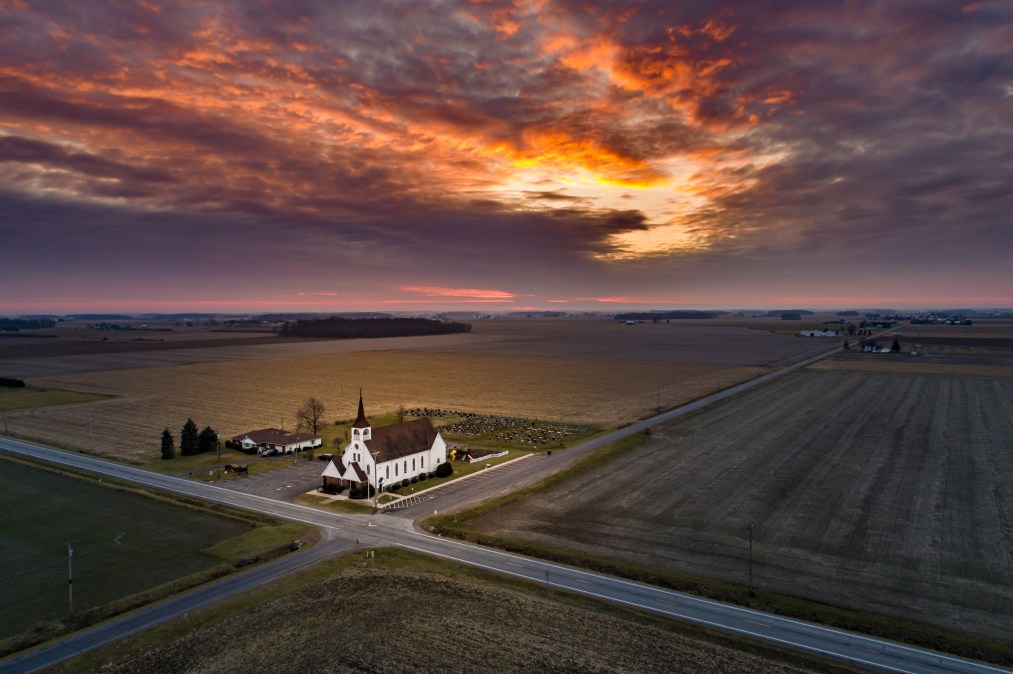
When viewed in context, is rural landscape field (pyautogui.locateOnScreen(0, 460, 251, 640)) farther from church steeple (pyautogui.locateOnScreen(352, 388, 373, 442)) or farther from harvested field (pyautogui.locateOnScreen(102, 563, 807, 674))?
church steeple (pyautogui.locateOnScreen(352, 388, 373, 442))

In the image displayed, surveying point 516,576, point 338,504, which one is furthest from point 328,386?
point 516,576

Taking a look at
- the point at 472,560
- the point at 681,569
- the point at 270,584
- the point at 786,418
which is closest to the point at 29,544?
the point at 270,584

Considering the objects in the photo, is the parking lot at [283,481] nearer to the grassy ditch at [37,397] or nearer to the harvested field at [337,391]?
the harvested field at [337,391]

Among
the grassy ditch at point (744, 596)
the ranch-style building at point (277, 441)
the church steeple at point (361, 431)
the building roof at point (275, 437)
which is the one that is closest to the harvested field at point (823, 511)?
the grassy ditch at point (744, 596)

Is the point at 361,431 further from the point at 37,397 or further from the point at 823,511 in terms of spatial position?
the point at 37,397

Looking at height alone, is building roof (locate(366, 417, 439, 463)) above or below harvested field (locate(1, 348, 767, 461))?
above

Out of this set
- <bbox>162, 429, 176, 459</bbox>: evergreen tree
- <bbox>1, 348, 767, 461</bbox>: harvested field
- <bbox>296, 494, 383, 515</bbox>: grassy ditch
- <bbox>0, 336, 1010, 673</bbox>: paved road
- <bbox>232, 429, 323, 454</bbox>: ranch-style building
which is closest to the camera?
<bbox>0, 336, 1010, 673</bbox>: paved road

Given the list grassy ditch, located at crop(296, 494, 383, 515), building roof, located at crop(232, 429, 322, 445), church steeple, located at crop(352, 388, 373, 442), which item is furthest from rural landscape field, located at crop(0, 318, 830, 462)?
church steeple, located at crop(352, 388, 373, 442)
